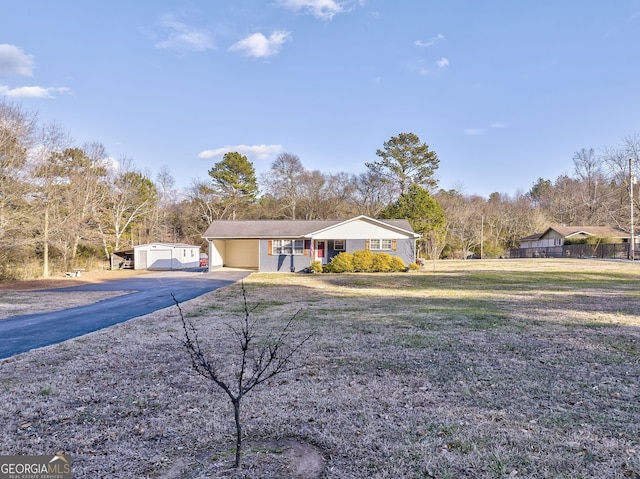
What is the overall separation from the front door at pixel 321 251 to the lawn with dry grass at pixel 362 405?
1690cm

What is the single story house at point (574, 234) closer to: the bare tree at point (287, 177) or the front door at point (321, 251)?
the bare tree at point (287, 177)

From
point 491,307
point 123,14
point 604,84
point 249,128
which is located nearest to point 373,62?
point 123,14

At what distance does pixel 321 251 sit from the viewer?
24312mm

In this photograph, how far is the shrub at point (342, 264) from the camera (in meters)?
21.8

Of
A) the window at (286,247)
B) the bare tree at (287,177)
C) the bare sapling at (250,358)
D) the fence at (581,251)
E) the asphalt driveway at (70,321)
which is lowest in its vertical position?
the asphalt driveway at (70,321)

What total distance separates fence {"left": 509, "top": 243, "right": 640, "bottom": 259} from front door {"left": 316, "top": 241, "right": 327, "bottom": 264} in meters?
28.0

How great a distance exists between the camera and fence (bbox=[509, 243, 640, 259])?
3447cm

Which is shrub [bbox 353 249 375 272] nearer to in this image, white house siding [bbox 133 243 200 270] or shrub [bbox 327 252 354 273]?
shrub [bbox 327 252 354 273]

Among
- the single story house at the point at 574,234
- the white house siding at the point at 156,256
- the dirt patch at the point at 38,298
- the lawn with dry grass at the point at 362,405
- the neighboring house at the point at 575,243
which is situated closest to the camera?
the lawn with dry grass at the point at 362,405

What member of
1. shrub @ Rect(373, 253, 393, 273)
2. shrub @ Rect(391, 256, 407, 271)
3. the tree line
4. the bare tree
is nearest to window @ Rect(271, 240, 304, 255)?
shrub @ Rect(373, 253, 393, 273)

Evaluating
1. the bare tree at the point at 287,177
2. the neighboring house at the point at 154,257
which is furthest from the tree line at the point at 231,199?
the neighboring house at the point at 154,257

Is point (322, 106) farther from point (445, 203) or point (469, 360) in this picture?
point (445, 203)
